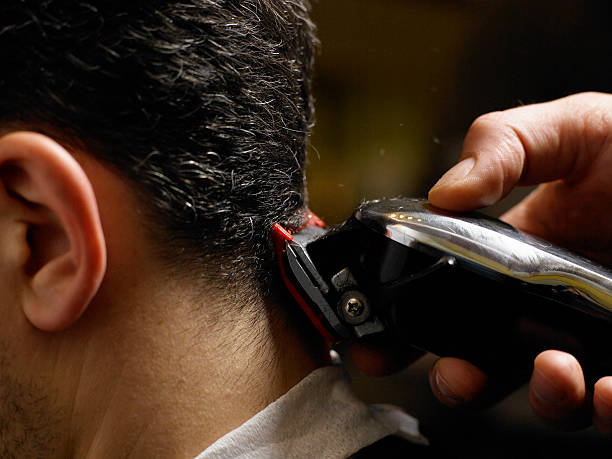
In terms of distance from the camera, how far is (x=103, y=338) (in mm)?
574

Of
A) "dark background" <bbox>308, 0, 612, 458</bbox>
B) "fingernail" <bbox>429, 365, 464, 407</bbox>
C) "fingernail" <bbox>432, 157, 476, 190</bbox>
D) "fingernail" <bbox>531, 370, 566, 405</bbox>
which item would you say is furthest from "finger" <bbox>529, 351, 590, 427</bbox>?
"dark background" <bbox>308, 0, 612, 458</bbox>

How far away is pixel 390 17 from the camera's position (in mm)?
1562

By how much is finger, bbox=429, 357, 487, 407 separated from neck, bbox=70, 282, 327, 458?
272 millimetres

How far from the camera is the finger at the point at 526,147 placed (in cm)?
73

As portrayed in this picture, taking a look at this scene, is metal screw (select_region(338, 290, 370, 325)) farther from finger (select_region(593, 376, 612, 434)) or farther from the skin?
finger (select_region(593, 376, 612, 434))

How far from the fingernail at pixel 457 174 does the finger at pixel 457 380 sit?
21cm

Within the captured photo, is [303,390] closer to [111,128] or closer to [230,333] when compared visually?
[230,333]

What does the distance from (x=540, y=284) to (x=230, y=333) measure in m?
0.32

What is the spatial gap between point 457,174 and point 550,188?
376mm

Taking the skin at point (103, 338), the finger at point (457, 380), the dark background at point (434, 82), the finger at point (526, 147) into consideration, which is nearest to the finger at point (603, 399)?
the finger at point (457, 380)

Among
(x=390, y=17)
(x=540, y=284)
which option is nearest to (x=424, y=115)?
(x=390, y=17)

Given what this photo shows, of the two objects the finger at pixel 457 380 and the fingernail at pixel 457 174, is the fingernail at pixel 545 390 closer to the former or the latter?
the finger at pixel 457 380

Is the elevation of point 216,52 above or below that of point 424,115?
above

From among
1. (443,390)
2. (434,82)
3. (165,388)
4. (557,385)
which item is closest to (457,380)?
(443,390)
